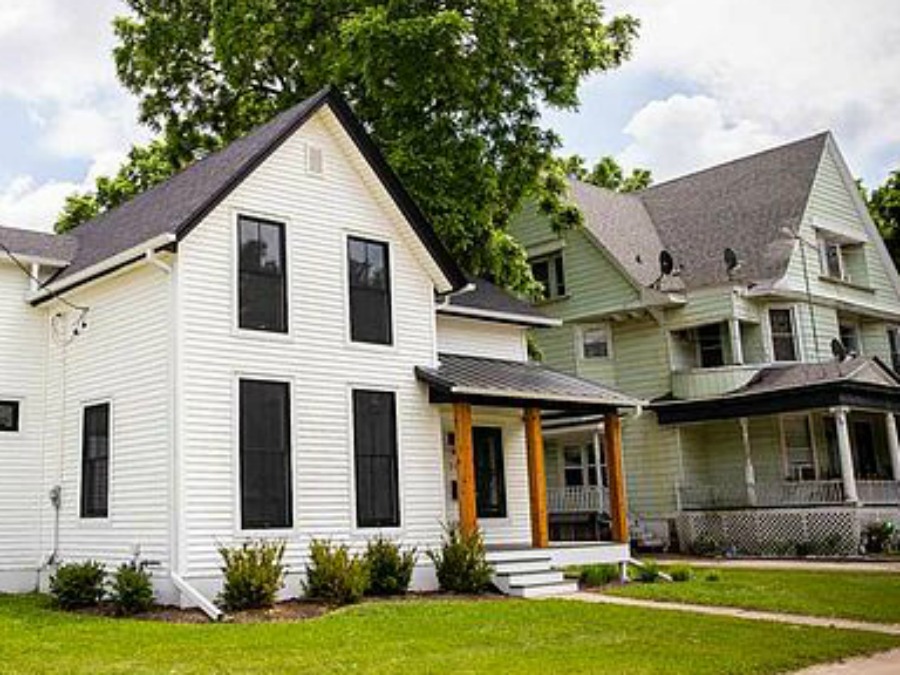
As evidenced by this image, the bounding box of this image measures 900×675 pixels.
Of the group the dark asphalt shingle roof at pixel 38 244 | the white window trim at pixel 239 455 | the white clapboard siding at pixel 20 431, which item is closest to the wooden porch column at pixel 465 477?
the white window trim at pixel 239 455

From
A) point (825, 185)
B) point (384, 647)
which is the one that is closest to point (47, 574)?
point (384, 647)

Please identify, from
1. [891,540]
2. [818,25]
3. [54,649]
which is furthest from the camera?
[891,540]

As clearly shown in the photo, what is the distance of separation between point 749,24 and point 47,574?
1366 centimetres

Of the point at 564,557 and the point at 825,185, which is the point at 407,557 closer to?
the point at 564,557

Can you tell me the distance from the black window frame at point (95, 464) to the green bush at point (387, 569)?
4.11 m

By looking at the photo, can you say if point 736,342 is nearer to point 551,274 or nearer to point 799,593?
point 551,274

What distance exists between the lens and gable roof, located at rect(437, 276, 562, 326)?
63.3 feet

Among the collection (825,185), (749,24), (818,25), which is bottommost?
(818,25)

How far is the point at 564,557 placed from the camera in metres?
17.0

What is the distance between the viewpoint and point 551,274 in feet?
102

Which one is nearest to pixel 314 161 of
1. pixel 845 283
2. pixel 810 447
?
pixel 810 447

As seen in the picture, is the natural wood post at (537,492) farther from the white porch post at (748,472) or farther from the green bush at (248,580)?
the white porch post at (748,472)

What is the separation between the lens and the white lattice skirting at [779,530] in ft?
77.3

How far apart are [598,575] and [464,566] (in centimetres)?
295
